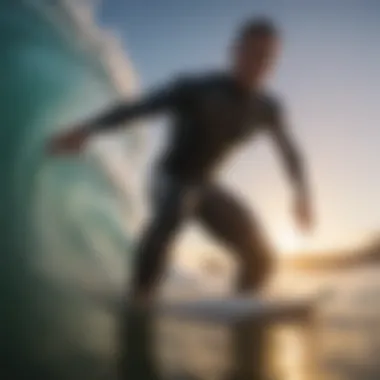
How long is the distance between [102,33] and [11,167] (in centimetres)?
26

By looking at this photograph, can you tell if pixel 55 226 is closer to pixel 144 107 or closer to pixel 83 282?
pixel 83 282

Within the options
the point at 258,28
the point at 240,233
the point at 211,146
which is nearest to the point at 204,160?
the point at 211,146

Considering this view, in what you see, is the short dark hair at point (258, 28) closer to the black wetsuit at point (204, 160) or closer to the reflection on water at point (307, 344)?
the black wetsuit at point (204, 160)

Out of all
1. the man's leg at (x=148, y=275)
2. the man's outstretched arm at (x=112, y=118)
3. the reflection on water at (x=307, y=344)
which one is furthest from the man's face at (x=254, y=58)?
the reflection on water at (x=307, y=344)

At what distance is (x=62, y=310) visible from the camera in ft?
4.15

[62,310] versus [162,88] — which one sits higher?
[162,88]

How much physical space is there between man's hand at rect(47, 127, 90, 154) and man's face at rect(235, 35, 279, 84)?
0.86 feet

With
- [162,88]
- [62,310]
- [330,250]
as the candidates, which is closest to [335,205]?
[330,250]

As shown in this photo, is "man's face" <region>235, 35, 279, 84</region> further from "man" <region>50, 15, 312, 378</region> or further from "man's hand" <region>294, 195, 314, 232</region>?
"man's hand" <region>294, 195, 314, 232</region>

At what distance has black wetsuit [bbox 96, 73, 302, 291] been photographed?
1272 millimetres

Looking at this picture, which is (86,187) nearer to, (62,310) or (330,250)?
(62,310)

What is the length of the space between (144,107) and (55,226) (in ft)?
0.75

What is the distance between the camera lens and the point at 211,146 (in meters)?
1.30

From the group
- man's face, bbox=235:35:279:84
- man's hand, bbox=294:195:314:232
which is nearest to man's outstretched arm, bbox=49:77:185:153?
man's face, bbox=235:35:279:84
